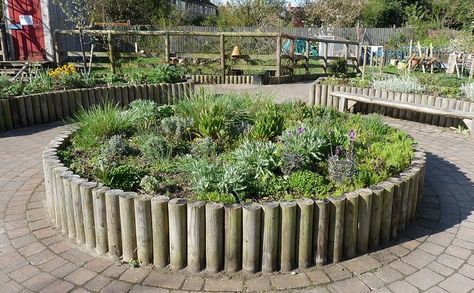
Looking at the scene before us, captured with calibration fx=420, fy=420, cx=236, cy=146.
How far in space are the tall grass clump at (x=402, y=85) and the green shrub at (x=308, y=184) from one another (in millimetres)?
5819

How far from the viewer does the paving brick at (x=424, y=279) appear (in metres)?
2.83

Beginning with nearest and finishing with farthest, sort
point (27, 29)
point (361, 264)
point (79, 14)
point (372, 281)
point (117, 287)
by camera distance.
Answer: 1. point (117, 287)
2. point (372, 281)
3. point (361, 264)
4. point (79, 14)
5. point (27, 29)

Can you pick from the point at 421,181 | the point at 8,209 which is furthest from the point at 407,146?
the point at 8,209

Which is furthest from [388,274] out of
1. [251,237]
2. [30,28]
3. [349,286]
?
[30,28]

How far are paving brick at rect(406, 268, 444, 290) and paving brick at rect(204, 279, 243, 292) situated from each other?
3.84 ft

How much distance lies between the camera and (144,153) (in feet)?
13.5

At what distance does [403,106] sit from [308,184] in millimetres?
4818

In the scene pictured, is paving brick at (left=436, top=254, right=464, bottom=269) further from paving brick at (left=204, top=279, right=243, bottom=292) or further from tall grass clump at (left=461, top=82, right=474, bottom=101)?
tall grass clump at (left=461, top=82, right=474, bottom=101)

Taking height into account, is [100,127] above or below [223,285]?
above

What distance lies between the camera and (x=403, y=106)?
740 centimetres

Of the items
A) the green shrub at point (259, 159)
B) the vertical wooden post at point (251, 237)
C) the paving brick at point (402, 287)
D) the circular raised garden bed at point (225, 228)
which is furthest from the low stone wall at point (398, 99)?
the vertical wooden post at point (251, 237)

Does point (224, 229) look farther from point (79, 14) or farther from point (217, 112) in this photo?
point (79, 14)

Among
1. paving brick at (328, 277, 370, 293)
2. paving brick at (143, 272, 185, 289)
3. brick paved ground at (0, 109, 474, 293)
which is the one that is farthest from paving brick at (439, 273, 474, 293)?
paving brick at (143, 272, 185, 289)

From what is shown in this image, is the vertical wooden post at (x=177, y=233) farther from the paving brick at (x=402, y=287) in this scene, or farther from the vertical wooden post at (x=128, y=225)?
the paving brick at (x=402, y=287)
